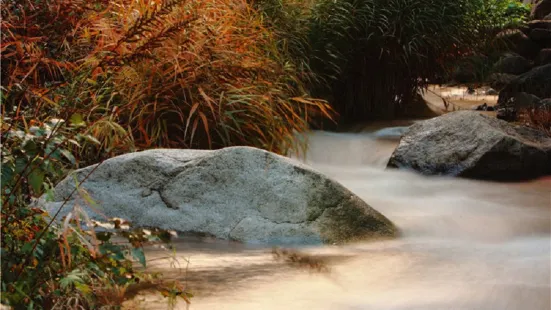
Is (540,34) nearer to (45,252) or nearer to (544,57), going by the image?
(544,57)

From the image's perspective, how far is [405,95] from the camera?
8.59 meters

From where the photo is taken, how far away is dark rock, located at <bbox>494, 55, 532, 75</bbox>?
41.1 feet

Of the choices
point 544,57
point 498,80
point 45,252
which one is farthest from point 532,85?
point 45,252

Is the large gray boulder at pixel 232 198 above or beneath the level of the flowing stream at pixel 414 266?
above

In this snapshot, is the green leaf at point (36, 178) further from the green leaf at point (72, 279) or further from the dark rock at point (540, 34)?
the dark rock at point (540, 34)

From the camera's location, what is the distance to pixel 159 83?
502 cm

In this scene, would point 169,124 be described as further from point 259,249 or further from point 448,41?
point 448,41

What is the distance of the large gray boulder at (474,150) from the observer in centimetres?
582

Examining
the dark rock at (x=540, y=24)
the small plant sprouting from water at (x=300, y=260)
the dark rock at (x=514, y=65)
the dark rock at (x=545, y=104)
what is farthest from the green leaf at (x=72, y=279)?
the dark rock at (x=540, y=24)

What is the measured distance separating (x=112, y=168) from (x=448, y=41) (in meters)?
4.99

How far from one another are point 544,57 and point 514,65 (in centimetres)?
57

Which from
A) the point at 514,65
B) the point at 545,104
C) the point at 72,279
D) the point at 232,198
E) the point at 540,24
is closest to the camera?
the point at 72,279

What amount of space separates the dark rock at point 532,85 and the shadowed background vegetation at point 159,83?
1.00 m

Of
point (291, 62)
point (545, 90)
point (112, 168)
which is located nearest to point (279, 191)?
point (112, 168)
